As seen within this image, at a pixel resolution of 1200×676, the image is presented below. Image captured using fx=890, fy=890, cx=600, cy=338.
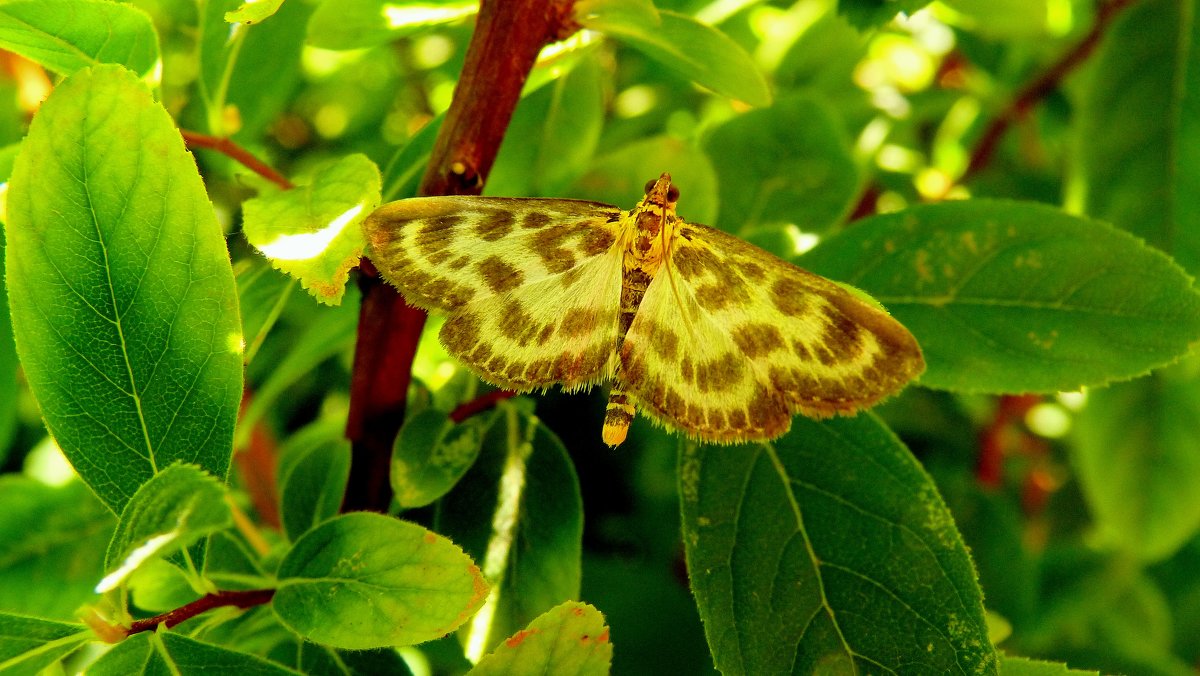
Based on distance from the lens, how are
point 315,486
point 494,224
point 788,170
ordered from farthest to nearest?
1. point 788,170
2. point 315,486
3. point 494,224

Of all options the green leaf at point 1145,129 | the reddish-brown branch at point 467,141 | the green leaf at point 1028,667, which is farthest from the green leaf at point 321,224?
the green leaf at point 1145,129

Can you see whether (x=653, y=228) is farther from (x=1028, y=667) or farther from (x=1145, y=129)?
(x=1145, y=129)

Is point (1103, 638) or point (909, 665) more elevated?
point (1103, 638)

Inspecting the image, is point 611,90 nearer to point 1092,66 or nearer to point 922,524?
point 1092,66

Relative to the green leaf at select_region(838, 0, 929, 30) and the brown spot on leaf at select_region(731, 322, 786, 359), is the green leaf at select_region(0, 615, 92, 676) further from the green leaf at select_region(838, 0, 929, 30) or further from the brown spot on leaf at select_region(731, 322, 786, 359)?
the green leaf at select_region(838, 0, 929, 30)

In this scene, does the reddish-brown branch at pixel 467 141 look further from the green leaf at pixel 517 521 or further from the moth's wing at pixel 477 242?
the green leaf at pixel 517 521

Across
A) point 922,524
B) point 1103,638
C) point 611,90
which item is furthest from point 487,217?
point 1103,638

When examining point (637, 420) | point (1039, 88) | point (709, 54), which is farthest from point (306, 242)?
point (1039, 88)
